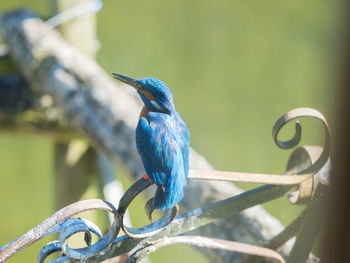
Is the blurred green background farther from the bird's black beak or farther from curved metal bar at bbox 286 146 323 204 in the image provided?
the bird's black beak

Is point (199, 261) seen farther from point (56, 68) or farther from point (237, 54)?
point (56, 68)

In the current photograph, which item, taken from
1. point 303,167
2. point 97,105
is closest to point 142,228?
point 303,167

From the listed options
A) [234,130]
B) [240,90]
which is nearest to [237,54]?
[240,90]

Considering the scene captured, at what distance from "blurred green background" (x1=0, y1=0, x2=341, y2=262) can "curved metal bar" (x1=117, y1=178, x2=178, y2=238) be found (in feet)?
7.41

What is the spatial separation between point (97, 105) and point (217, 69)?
2085 mm

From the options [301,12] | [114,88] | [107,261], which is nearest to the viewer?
[107,261]

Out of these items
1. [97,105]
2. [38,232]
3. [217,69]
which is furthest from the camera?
[217,69]

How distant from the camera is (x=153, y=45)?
10.1 ft

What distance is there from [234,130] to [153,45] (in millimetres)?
732

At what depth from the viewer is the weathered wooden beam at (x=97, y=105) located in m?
0.86

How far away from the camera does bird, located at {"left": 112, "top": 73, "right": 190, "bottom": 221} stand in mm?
522

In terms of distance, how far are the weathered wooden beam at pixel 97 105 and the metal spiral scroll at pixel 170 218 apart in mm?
146

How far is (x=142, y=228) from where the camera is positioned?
0.58 meters

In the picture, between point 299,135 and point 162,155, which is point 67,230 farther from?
point 299,135
